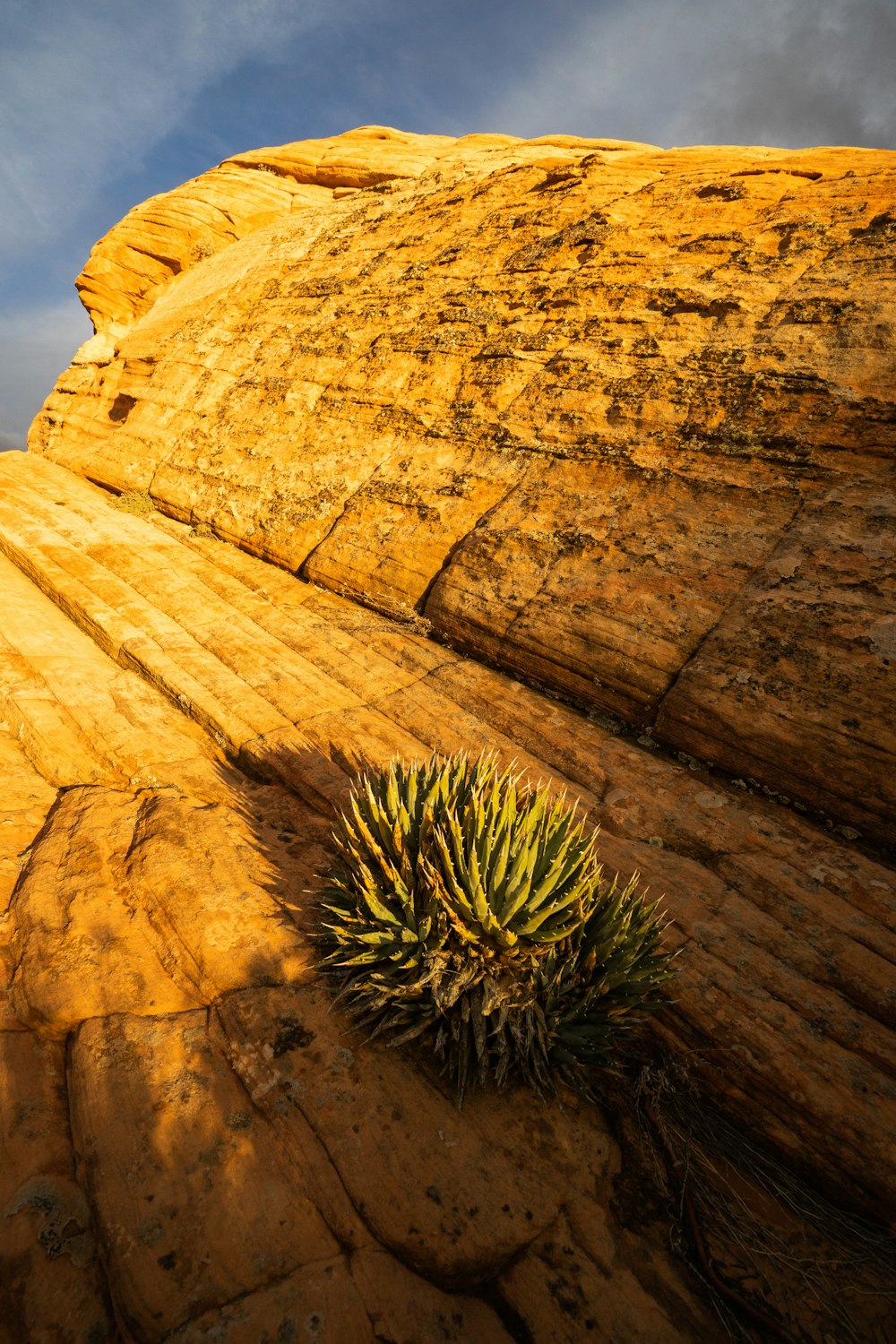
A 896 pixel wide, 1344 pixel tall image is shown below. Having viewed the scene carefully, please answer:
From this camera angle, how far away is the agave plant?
141 inches

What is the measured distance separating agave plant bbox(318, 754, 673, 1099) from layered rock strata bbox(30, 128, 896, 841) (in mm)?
3143

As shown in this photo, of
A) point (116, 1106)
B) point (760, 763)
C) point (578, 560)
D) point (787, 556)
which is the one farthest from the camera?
point (578, 560)

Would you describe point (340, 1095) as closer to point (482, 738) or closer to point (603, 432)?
point (482, 738)

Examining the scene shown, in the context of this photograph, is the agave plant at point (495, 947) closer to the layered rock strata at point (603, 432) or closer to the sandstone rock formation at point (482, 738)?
the sandstone rock formation at point (482, 738)

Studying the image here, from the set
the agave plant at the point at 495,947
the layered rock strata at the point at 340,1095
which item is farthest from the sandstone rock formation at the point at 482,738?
the agave plant at the point at 495,947

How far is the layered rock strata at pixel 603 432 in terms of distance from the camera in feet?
21.6

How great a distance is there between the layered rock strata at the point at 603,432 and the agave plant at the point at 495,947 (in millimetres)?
3143

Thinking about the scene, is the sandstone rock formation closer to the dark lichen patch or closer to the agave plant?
the dark lichen patch

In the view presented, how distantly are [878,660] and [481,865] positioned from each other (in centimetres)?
479

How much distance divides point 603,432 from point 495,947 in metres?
8.11

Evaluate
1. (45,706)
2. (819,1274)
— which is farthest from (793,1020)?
(45,706)

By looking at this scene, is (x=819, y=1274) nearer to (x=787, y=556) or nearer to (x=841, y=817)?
(x=841, y=817)

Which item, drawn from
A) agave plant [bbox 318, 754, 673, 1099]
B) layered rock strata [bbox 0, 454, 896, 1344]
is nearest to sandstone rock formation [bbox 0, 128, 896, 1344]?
layered rock strata [bbox 0, 454, 896, 1344]

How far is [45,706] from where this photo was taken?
20.9 feet
